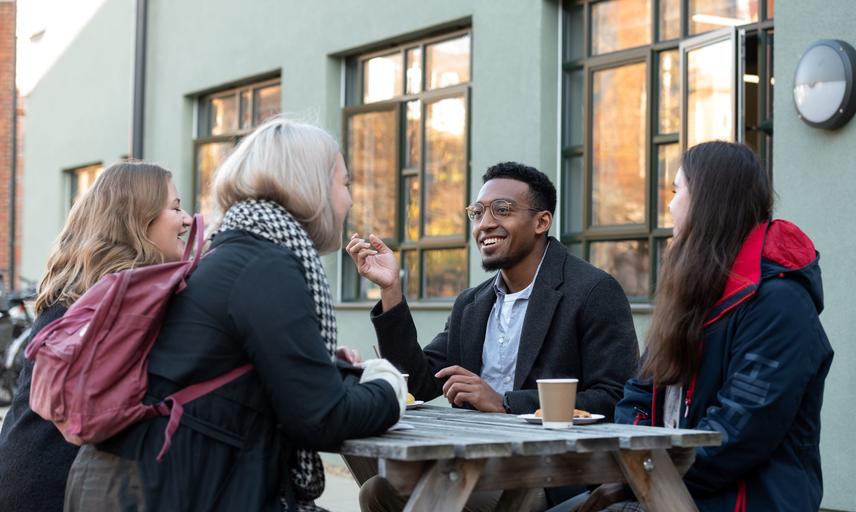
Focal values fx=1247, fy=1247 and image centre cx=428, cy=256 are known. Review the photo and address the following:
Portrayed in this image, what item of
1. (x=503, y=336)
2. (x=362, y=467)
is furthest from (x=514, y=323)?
(x=362, y=467)

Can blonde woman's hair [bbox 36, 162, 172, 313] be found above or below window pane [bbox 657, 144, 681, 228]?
below

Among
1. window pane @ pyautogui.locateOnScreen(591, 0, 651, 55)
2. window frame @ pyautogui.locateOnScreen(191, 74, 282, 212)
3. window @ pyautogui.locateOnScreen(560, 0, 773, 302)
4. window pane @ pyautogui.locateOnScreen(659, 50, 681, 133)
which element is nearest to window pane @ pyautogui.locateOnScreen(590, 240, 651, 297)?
window @ pyautogui.locateOnScreen(560, 0, 773, 302)

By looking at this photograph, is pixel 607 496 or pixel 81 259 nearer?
pixel 607 496

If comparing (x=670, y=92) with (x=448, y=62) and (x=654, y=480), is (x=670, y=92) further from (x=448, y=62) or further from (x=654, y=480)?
(x=654, y=480)

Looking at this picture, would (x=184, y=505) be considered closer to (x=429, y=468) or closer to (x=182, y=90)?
(x=429, y=468)

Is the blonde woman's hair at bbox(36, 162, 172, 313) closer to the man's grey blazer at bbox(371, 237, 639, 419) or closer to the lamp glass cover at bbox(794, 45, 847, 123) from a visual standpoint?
the man's grey blazer at bbox(371, 237, 639, 419)

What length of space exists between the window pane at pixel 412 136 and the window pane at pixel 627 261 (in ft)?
7.08

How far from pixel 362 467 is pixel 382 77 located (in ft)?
20.1

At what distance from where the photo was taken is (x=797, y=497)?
10.7 ft

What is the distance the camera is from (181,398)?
117 inches

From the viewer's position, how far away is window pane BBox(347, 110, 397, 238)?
10215 millimetres

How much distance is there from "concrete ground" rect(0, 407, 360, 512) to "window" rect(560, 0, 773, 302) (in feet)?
7.30

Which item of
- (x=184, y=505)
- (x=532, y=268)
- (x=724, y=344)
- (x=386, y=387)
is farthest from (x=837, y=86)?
(x=184, y=505)

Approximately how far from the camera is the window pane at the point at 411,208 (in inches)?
391
